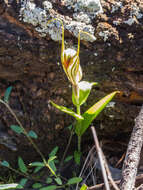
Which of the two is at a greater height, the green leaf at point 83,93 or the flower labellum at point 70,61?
the flower labellum at point 70,61

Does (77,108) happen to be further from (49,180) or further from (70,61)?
(49,180)

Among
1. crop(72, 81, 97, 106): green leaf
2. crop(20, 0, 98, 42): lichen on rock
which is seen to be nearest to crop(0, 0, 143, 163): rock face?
crop(20, 0, 98, 42): lichen on rock

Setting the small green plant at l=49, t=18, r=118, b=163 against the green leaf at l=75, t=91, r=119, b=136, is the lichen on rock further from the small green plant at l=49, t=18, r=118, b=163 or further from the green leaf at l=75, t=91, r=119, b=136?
the green leaf at l=75, t=91, r=119, b=136

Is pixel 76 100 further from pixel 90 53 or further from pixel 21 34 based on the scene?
pixel 21 34

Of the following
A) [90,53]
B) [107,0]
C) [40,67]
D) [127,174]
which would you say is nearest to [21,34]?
[40,67]

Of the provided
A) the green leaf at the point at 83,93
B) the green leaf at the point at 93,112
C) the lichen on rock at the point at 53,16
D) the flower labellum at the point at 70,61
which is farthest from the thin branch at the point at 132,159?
the lichen on rock at the point at 53,16

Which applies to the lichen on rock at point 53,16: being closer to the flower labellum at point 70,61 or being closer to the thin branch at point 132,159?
the flower labellum at point 70,61
